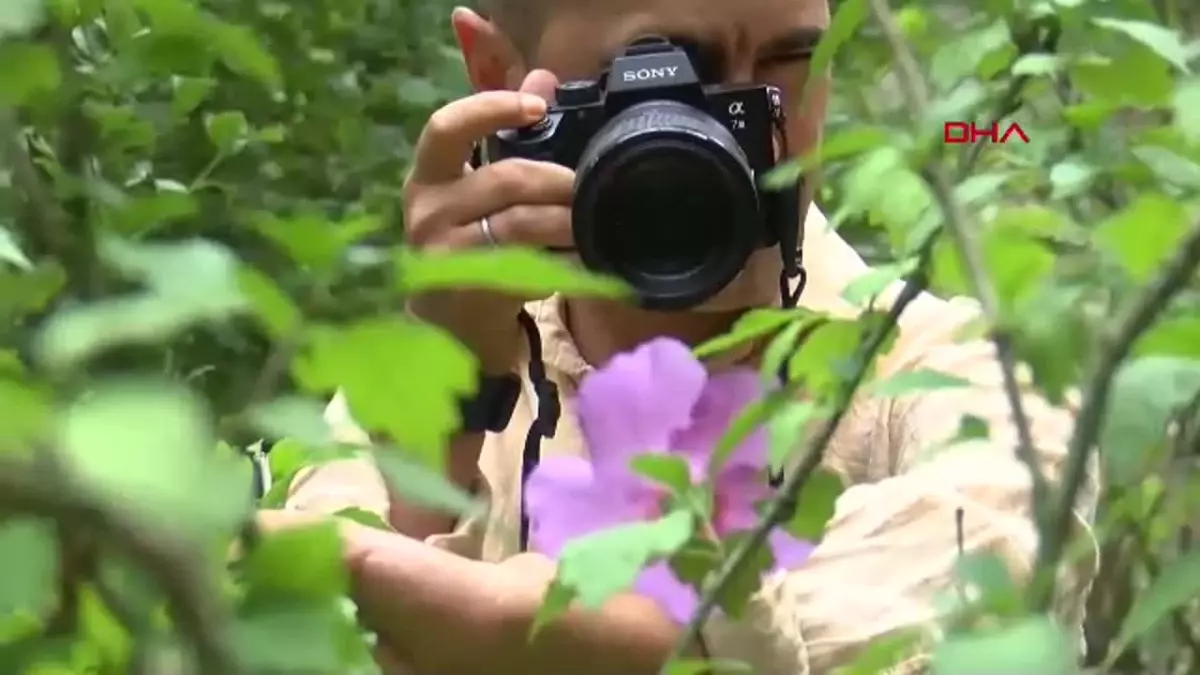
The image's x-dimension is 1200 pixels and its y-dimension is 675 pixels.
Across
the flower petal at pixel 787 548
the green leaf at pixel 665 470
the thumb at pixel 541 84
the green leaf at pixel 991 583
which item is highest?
the green leaf at pixel 991 583

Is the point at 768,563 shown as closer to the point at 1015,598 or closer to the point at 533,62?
the point at 1015,598

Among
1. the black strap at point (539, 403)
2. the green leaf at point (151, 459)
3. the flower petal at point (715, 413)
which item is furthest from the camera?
the black strap at point (539, 403)

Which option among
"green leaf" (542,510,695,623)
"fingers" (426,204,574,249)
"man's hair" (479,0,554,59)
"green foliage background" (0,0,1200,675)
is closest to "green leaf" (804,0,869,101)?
"green foliage background" (0,0,1200,675)

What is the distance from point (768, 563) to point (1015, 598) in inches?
3.8

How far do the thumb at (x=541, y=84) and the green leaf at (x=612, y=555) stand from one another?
0.38 meters

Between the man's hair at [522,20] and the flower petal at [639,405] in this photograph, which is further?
the man's hair at [522,20]

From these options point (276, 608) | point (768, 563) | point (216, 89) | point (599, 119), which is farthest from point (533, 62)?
point (276, 608)

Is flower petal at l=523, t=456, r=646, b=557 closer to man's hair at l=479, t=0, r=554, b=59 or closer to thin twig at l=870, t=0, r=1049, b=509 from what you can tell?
thin twig at l=870, t=0, r=1049, b=509

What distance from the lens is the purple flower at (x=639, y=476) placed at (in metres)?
0.32

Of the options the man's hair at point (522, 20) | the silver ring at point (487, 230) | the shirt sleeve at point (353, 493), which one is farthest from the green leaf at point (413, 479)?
the man's hair at point (522, 20)

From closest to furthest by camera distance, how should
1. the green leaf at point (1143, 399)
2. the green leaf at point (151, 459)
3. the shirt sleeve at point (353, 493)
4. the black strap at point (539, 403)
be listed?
the green leaf at point (151, 459), the green leaf at point (1143, 399), the shirt sleeve at point (353, 493), the black strap at point (539, 403)

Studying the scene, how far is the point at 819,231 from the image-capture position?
70 cm

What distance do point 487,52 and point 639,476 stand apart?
46cm

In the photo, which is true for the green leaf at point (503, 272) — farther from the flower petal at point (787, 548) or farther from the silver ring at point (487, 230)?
the silver ring at point (487, 230)
